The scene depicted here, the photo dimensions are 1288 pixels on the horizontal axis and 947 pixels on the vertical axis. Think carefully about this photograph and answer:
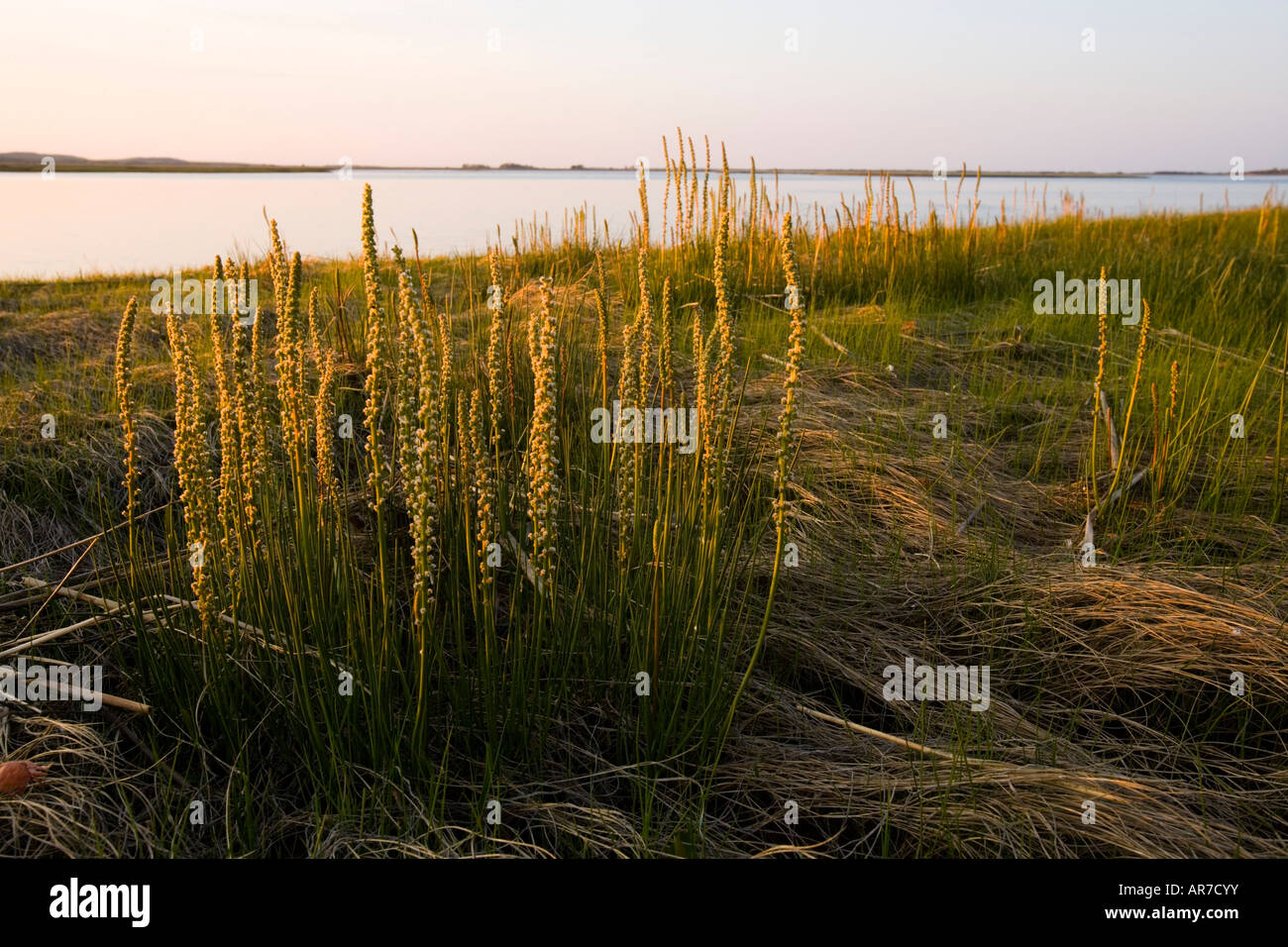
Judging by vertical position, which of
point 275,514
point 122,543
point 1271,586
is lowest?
point 1271,586

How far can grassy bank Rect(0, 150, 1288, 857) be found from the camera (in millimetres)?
1981

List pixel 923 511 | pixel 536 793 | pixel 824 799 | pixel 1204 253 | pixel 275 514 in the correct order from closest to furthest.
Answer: pixel 536 793
pixel 824 799
pixel 275 514
pixel 923 511
pixel 1204 253

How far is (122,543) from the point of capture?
3.29 metres

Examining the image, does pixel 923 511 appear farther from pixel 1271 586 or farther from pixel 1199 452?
pixel 1199 452

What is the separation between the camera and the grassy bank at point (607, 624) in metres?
1.98

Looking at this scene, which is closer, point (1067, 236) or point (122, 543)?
point (122, 543)

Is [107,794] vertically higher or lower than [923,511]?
lower

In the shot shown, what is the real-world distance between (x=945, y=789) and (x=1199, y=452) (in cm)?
326

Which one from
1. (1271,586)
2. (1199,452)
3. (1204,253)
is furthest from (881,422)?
A: (1204,253)

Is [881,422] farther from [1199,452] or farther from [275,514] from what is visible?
[275,514]

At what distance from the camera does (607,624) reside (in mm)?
2346
